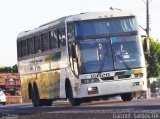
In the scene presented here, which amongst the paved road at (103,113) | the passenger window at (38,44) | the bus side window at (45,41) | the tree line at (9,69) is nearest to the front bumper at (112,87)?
the paved road at (103,113)

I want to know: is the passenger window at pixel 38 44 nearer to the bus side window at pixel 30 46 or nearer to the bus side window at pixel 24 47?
the bus side window at pixel 30 46

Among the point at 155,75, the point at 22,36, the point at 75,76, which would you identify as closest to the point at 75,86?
the point at 75,76

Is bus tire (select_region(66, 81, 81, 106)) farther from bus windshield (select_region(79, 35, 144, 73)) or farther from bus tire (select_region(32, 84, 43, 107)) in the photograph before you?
bus tire (select_region(32, 84, 43, 107))

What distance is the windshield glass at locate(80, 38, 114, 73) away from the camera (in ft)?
80.9

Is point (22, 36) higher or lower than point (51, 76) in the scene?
higher

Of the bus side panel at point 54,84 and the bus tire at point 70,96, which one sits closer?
the bus tire at point 70,96

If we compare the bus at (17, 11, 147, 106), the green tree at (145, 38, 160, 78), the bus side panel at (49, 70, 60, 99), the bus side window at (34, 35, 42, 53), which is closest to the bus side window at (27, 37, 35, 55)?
the bus side window at (34, 35, 42, 53)

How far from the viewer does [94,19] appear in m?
25.6

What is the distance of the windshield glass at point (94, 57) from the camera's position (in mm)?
24656

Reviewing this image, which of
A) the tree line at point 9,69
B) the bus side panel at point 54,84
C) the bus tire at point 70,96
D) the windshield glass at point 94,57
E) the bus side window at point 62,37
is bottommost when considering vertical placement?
the bus tire at point 70,96

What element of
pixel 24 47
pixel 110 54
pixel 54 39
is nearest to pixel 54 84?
pixel 54 39

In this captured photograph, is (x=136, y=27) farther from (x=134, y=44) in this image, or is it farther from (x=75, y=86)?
(x=75, y=86)

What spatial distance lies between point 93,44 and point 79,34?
2.14 feet

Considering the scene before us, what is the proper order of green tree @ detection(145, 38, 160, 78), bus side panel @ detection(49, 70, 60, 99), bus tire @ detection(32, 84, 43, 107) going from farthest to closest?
green tree @ detection(145, 38, 160, 78) < bus tire @ detection(32, 84, 43, 107) < bus side panel @ detection(49, 70, 60, 99)
